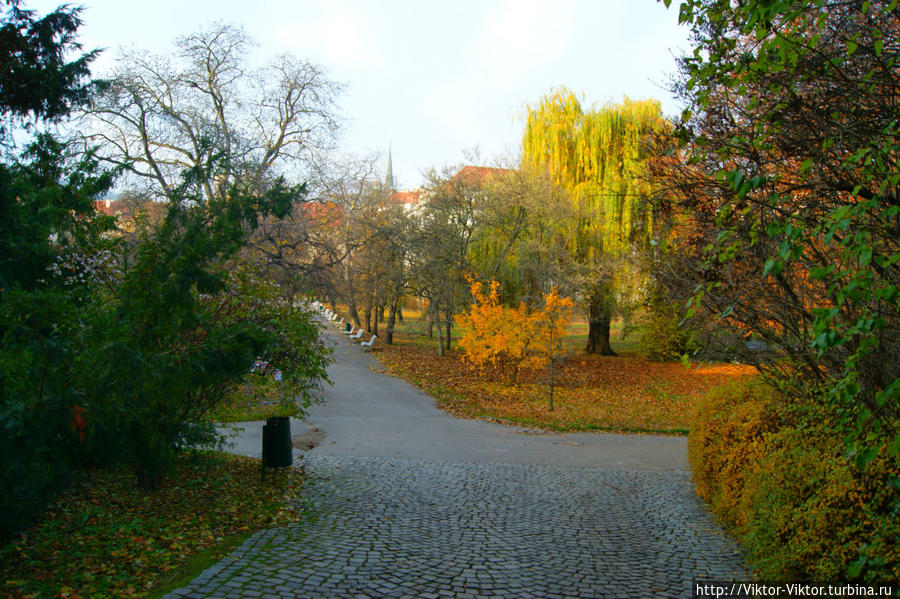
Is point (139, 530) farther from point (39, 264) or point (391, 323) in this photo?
point (391, 323)

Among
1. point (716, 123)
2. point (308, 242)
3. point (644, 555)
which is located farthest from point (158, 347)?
point (308, 242)

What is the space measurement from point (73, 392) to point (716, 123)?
22.7 feet

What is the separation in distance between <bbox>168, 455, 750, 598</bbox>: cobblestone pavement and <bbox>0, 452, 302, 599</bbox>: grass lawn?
1.13 ft

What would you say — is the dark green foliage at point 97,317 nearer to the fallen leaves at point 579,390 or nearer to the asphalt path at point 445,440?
the asphalt path at point 445,440

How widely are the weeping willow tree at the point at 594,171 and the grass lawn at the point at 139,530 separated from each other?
1706 cm

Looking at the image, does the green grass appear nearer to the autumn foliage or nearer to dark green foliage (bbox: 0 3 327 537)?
dark green foliage (bbox: 0 3 327 537)

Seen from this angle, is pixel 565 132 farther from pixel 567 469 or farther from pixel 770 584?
pixel 770 584

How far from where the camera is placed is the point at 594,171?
83.7 ft

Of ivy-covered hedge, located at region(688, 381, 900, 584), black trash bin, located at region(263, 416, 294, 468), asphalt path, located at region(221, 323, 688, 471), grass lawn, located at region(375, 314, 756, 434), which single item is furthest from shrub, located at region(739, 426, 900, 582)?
grass lawn, located at region(375, 314, 756, 434)

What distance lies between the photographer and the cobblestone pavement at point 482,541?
5.18 m

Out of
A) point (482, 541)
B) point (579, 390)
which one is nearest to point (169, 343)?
point (482, 541)

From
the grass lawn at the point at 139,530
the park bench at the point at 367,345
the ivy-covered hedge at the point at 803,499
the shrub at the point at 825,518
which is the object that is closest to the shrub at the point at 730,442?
the ivy-covered hedge at the point at 803,499

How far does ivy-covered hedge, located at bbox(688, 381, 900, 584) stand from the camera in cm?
389

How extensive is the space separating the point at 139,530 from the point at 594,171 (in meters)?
22.6
